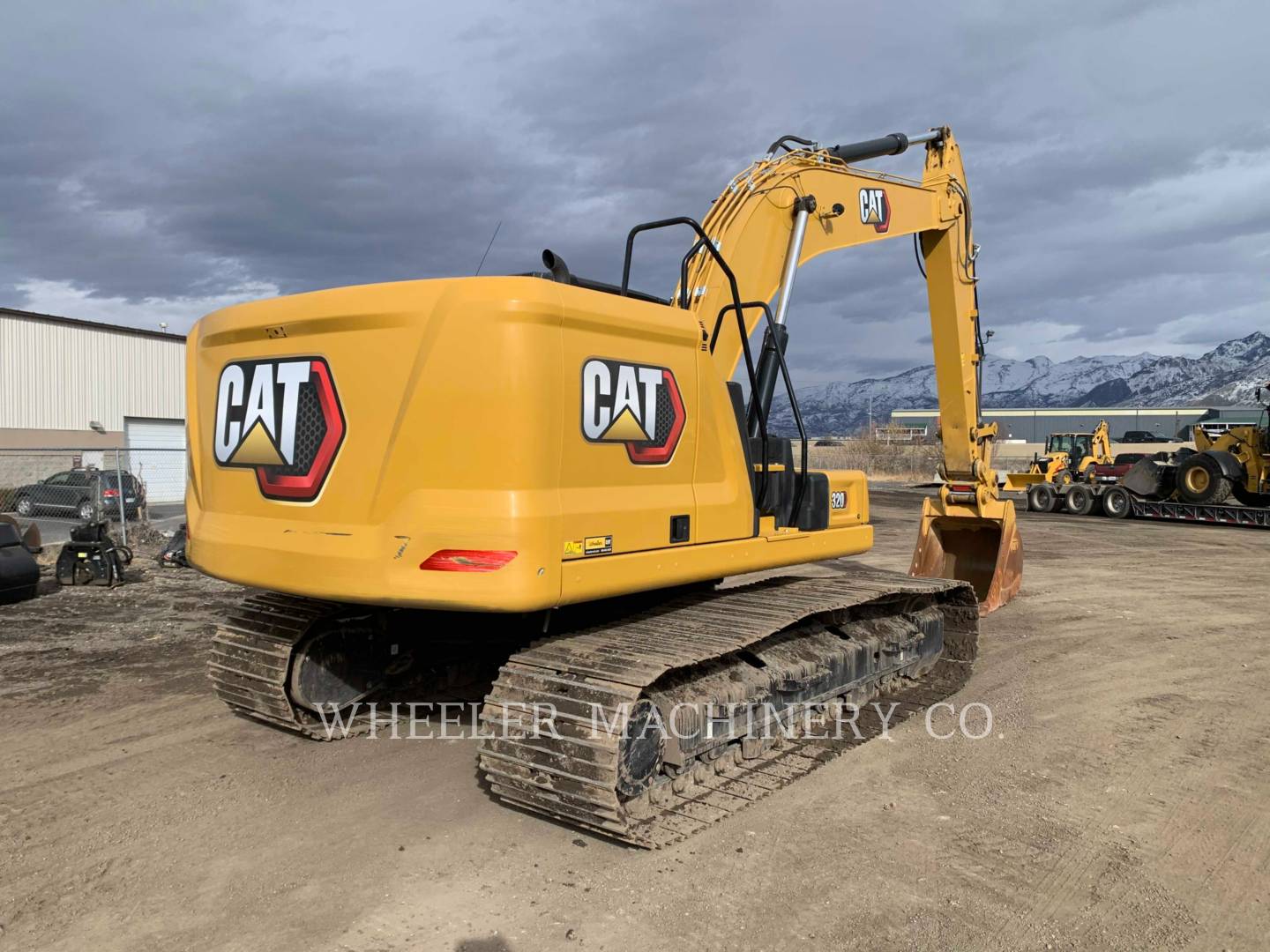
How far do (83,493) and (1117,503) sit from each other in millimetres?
22708

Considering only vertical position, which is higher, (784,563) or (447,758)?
(784,563)

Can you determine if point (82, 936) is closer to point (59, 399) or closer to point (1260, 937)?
point (1260, 937)

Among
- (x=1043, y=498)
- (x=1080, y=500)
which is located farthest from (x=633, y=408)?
(x=1043, y=498)

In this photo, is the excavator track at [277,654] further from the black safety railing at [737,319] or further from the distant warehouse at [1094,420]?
the distant warehouse at [1094,420]

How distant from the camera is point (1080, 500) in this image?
24094mm

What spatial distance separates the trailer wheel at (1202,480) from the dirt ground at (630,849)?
17.2 meters

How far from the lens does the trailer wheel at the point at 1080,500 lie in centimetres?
2398

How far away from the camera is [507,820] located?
4.18 meters

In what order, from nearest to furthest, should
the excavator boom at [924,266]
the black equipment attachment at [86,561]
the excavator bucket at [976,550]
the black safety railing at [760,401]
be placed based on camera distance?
the black safety railing at [760,401] < the excavator boom at [924,266] < the excavator bucket at [976,550] < the black equipment attachment at [86,561]

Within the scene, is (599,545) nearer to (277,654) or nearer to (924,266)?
(277,654)

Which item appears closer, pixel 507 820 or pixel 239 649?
pixel 507 820

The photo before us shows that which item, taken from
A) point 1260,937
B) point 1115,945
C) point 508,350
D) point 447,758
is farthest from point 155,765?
point 1260,937

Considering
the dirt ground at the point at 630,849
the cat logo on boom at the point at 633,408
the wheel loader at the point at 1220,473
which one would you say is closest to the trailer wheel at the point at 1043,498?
the wheel loader at the point at 1220,473

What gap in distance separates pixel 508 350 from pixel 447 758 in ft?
7.93
